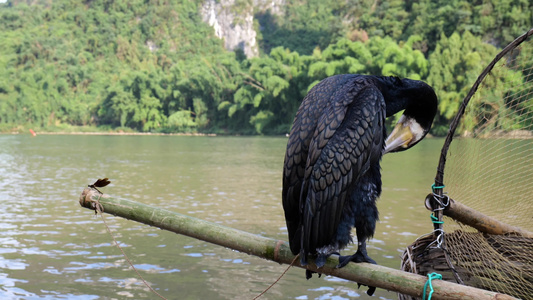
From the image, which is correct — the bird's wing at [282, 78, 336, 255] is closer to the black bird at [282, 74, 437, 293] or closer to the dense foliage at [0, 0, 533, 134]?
the black bird at [282, 74, 437, 293]

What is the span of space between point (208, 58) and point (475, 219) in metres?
59.2

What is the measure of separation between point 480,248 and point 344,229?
122 cm

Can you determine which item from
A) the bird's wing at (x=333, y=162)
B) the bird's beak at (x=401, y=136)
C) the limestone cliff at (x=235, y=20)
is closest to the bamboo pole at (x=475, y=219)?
the bird's beak at (x=401, y=136)

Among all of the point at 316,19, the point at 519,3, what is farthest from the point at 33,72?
the point at 519,3

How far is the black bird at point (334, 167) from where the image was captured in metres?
→ 2.51

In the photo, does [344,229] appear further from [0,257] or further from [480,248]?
[0,257]

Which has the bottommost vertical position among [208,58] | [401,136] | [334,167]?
[334,167]

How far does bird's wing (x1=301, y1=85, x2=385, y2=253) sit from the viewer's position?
2.50m

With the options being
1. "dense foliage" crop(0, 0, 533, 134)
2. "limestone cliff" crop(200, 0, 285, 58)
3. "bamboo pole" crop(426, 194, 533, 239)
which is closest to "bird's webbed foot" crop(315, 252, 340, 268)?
"bamboo pole" crop(426, 194, 533, 239)

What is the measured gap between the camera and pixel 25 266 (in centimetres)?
559

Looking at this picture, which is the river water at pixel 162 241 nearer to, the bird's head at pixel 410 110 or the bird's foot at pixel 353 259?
the bird's head at pixel 410 110

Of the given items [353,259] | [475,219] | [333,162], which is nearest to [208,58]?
[475,219]

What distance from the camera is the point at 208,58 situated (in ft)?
202

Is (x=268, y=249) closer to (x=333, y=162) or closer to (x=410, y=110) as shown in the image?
(x=333, y=162)
